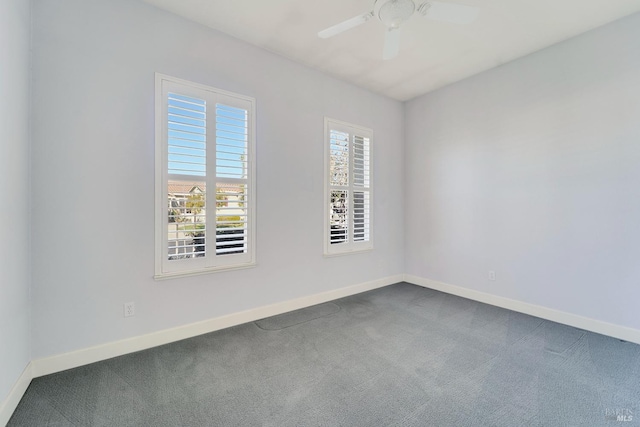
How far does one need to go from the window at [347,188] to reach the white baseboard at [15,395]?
278cm

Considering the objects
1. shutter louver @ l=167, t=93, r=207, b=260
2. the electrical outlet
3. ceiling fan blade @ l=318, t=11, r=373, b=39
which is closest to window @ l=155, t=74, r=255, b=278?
shutter louver @ l=167, t=93, r=207, b=260

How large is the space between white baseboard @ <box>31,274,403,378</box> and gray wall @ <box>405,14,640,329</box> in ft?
6.81

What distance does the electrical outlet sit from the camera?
2303 millimetres

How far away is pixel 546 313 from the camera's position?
3.06 meters

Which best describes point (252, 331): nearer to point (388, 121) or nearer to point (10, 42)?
point (10, 42)

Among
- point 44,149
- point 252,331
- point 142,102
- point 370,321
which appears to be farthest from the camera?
point 370,321

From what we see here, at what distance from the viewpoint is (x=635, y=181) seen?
2531 mm

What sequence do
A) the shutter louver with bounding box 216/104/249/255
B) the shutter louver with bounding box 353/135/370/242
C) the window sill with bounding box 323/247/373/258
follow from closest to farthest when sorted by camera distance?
the shutter louver with bounding box 216/104/249/255
the window sill with bounding box 323/247/373/258
the shutter louver with bounding box 353/135/370/242

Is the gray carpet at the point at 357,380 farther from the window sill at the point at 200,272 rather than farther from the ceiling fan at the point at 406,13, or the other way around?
the ceiling fan at the point at 406,13

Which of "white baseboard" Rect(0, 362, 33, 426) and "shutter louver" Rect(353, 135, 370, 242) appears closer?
"white baseboard" Rect(0, 362, 33, 426)

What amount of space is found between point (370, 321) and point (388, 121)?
3.06 meters

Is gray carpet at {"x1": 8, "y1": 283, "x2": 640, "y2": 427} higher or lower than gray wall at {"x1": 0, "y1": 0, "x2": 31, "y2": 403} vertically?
lower

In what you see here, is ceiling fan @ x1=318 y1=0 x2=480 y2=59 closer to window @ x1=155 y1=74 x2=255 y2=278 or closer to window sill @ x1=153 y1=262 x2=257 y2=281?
window @ x1=155 y1=74 x2=255 y2=278

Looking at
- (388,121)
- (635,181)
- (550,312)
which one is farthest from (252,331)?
(635,181)
